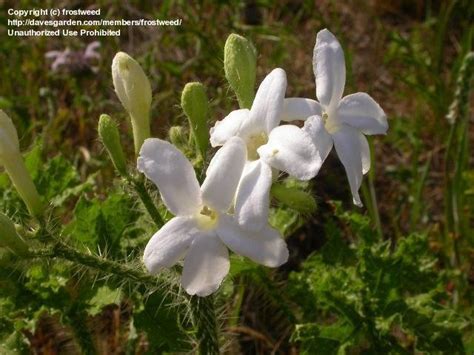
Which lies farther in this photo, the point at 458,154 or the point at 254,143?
the point at 458,154

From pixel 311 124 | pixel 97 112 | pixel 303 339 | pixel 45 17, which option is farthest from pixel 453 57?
pixel 311 124

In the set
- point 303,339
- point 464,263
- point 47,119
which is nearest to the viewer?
point 303,339

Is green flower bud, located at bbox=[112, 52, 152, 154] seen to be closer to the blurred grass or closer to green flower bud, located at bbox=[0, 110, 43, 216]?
green flower bud, located at bbox=[0, 110, 43, 216]

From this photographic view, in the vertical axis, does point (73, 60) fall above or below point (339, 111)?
below

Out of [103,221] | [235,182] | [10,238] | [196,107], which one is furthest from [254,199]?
[103,221]

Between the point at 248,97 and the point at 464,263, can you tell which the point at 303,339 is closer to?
the point at 248,97

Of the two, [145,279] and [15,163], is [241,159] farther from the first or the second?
[15,163]
